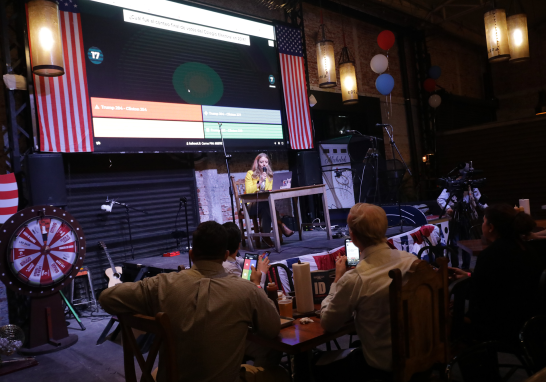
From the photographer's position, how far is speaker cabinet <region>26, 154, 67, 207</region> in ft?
14.8

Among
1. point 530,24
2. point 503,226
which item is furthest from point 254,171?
point 530,24

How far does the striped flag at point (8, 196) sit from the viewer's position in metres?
4.18

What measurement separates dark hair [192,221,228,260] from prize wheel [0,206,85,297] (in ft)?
9.12

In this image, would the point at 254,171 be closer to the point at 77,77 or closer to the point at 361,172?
the point at 77,77

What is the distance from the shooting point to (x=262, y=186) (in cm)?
556

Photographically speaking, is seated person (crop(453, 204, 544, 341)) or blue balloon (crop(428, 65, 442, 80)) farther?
blue balloon (crop(428, 65, 442, 80))

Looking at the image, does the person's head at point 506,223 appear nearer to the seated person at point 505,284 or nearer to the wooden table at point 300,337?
the seated person at point 505,284

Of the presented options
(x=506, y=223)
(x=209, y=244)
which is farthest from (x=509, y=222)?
(x=209, y=244)

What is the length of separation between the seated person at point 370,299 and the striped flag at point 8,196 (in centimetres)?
373

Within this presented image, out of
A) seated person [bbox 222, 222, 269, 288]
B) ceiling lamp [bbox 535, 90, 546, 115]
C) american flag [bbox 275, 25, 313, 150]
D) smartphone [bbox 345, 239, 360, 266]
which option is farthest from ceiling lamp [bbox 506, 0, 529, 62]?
ceiling lamp [bbox 535, 90, 546, 115]

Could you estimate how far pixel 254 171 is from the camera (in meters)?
5.63

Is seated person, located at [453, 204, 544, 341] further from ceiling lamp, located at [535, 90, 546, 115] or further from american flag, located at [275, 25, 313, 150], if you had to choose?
ceiling lamp, located at [535, 90, 546, 115]

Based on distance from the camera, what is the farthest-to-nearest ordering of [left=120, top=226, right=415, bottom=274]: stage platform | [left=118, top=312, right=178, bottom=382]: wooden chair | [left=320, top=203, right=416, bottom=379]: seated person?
1. [left=120, top=226, right=415, bottom=274]: stage platform
2. [left=320, top=203, right=416, bottom=379]: seated person
3. [left=118, top=312, right=178, bottom=382]: wooden chair

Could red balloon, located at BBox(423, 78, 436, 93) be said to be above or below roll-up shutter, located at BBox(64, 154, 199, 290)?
above
